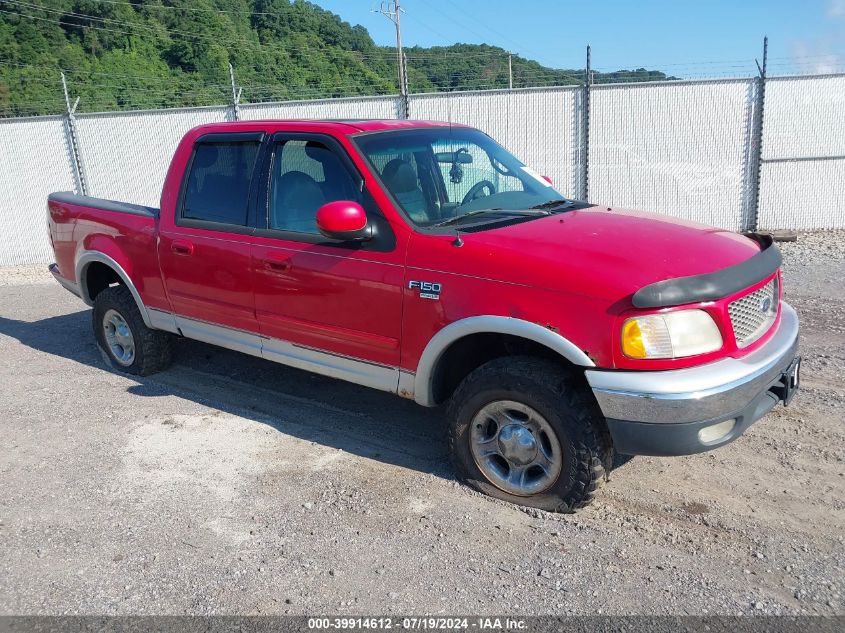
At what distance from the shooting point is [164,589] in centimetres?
327

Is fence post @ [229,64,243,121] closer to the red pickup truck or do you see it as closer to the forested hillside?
the red pickup truck

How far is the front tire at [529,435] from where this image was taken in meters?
3.51

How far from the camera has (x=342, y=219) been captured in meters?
3.86

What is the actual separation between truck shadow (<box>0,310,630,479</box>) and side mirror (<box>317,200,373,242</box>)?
3.82 feet

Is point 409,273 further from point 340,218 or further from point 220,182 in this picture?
point 220,182

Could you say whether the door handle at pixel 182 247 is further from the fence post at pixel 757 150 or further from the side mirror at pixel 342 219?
the fence post at pixel 757 150

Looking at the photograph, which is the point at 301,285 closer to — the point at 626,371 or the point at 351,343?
the point at 351,343

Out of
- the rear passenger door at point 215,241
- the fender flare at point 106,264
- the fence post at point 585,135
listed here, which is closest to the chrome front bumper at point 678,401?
the rear passenger door at point 215,241

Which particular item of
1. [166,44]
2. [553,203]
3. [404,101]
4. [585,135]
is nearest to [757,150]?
[585,135]

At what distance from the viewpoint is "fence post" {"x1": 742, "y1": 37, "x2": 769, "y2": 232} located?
420 inches

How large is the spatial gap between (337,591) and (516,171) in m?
2.92

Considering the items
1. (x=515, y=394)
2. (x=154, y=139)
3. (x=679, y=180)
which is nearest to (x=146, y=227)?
(x=515, y=394)

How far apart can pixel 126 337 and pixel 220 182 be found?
185 centimetres

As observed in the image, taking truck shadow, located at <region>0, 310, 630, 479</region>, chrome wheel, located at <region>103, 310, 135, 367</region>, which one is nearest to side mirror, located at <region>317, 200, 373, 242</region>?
truck shadow, located at <region>0, 310, 630, 479</region>
